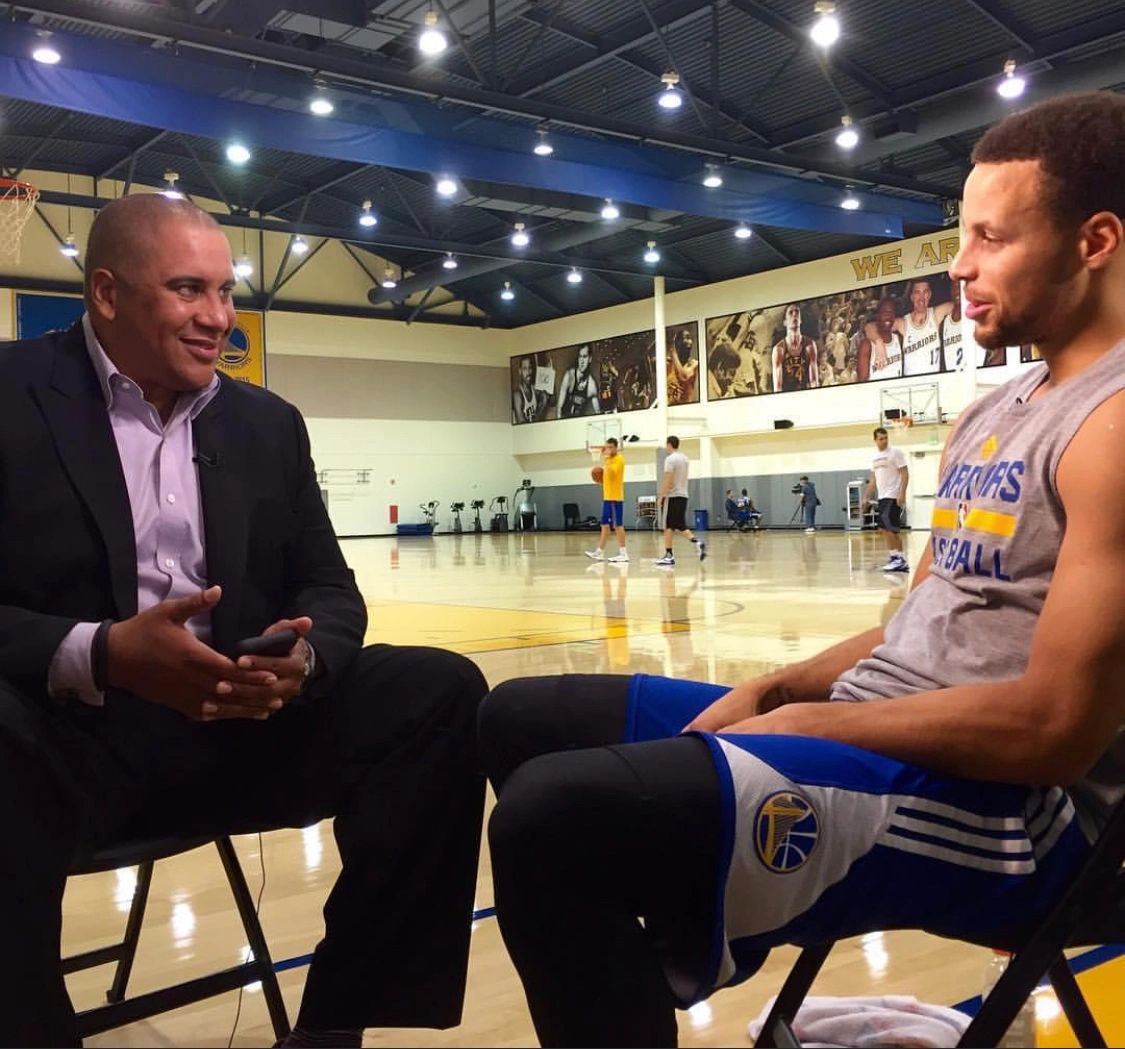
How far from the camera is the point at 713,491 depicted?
24734 mm

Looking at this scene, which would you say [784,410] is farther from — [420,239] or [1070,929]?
[1070,929]

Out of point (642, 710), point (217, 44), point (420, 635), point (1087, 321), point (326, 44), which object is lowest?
point (420, 635)

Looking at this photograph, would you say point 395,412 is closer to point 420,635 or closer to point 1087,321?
point 420,635

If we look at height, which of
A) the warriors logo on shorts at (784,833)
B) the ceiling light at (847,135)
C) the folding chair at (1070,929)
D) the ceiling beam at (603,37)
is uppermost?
the ceiling beam at (603,37)

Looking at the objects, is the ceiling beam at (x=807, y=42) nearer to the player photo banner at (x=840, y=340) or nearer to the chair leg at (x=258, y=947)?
the player photo banner at (x=840, y=340)

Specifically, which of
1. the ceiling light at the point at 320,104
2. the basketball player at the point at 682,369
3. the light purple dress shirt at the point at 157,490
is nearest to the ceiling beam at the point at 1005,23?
the ceiling light at the point at 320,104

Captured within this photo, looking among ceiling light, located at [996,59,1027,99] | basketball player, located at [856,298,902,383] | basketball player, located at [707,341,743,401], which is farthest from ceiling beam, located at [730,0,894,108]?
basketball player, located at [707,341,743,401]

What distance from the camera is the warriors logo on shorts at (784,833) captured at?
109 cm

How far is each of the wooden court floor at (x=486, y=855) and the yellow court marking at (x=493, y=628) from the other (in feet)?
0.07

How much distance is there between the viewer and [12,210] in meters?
8.97

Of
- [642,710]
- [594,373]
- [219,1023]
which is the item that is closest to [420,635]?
[219,1023]

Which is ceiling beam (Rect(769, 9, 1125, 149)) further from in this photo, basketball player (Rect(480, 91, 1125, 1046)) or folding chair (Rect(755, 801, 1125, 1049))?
folding chair (Rect(755, 801, 1125, 1049))

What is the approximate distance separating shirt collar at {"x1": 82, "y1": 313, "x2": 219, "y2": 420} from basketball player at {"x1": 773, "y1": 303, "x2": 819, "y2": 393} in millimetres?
21616

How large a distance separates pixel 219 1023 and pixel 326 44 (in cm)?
1353
